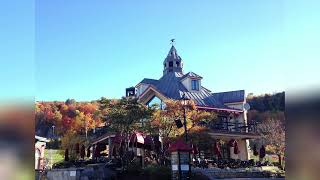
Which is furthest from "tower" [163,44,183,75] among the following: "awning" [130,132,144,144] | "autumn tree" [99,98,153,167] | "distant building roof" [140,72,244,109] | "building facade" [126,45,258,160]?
"awning" [130,132,144,144]

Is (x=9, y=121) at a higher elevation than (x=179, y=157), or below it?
higher

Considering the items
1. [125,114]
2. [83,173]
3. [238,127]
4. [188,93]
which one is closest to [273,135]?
[238,127]

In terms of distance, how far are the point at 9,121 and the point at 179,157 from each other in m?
4.60

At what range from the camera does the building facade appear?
40.1ft

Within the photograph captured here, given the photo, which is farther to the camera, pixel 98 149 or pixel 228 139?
pixel 228 139

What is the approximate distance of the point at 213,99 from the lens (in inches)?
523

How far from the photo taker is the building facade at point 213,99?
1223 cm

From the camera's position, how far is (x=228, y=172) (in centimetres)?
834

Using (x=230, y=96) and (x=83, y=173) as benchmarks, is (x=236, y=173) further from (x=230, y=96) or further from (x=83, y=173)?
(x=230, y=96)

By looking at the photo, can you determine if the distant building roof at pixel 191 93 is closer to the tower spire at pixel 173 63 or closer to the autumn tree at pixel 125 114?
the tower spire at pixel 173 63

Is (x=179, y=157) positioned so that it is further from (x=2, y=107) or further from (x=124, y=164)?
(x=2, y=107)

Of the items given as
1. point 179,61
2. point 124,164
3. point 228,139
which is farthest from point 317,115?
point 179,61

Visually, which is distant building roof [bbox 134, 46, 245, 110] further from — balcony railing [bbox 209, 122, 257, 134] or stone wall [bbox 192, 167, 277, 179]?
stone wall [bbox 192, 167, 277, 179]

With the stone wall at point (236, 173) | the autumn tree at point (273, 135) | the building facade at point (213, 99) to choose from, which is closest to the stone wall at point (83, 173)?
the stone wall at point (236, 173)
